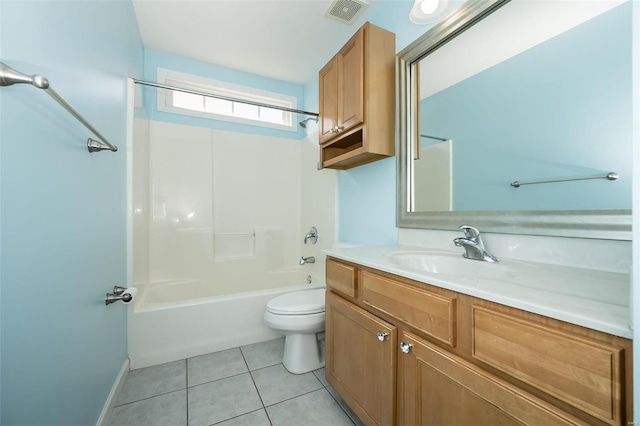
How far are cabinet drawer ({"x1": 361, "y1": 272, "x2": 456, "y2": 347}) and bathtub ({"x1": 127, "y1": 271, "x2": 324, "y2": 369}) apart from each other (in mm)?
1119

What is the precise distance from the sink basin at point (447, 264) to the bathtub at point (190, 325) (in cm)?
104

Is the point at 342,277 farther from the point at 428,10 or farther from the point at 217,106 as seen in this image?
the point at 217,106

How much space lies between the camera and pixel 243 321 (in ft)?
6.23

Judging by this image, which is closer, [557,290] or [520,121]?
[557,290]

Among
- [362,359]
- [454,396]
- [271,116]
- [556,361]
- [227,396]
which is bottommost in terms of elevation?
[227,396]

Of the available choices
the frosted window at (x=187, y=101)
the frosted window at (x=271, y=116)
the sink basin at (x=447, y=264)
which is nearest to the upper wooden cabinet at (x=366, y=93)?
the sink basin at (x=447, y=264)

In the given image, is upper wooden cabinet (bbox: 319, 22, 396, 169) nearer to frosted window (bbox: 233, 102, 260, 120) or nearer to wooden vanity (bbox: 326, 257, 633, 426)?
wooden vanity (bbox: 326, 257, 633, 426)

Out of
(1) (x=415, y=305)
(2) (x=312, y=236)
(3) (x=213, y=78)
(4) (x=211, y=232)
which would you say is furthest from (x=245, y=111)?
(1) (x=415, y=305)

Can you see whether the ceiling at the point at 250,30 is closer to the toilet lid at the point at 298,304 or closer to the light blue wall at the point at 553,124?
the light blue wall at the point at 553,124

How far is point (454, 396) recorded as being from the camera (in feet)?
2.25

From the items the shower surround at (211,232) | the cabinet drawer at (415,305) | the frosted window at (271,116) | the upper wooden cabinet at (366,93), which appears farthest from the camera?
the frosted window at (271,116)

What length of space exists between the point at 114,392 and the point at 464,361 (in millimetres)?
1674

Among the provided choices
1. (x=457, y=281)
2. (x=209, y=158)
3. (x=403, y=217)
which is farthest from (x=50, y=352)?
(x=209, y=158)

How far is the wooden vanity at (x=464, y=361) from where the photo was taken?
450 mm
